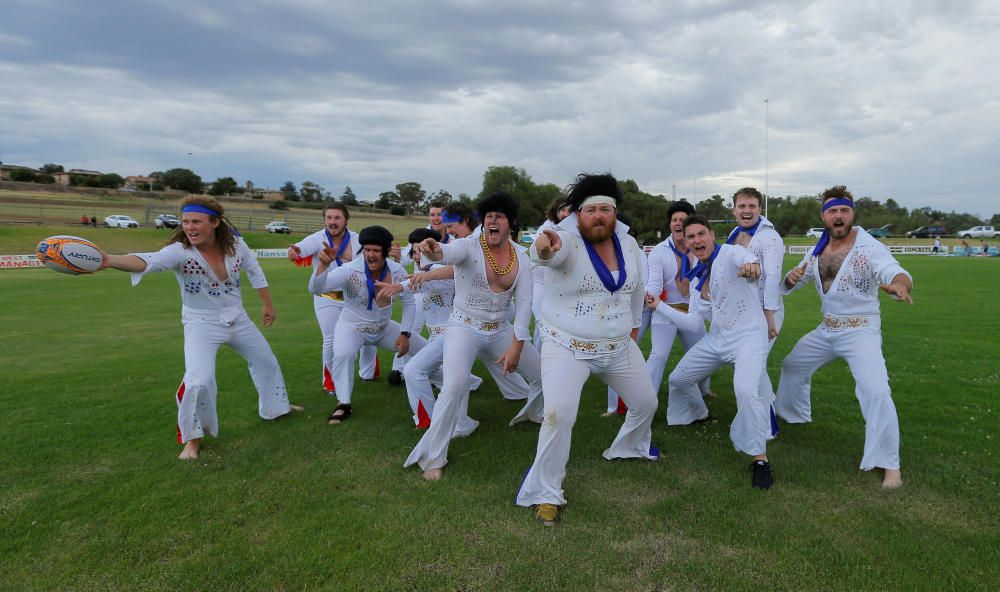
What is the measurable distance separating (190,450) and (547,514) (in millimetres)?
3205

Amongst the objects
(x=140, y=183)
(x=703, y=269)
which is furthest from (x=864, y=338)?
(x=140, y=183)

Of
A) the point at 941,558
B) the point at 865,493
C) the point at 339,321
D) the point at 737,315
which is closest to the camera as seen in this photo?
the point at 941,558

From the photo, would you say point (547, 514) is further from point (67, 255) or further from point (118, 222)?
point (118, 222)

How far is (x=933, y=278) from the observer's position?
68.8ft

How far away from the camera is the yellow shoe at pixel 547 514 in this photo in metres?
3.77

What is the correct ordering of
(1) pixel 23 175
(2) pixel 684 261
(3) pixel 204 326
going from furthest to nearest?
(1) pixel 23 175 → (2) pixel 684 261 → (3) pixel 204 326

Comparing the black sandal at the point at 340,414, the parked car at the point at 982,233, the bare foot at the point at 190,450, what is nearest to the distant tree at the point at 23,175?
the black sandal at the point at 340,414

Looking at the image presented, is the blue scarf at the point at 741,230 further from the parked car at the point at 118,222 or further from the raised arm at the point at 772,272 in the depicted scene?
the parked car at the point at 118,222

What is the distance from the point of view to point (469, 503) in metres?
4.02

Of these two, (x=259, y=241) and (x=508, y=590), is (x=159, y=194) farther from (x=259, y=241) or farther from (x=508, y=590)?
(x=508, y=590)

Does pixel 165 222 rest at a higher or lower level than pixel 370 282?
higher

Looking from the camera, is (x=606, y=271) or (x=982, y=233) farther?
(x=982, y=233)

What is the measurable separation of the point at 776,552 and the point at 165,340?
10.2 meters

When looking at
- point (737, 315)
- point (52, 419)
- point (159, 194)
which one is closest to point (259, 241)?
point (159, 194)
